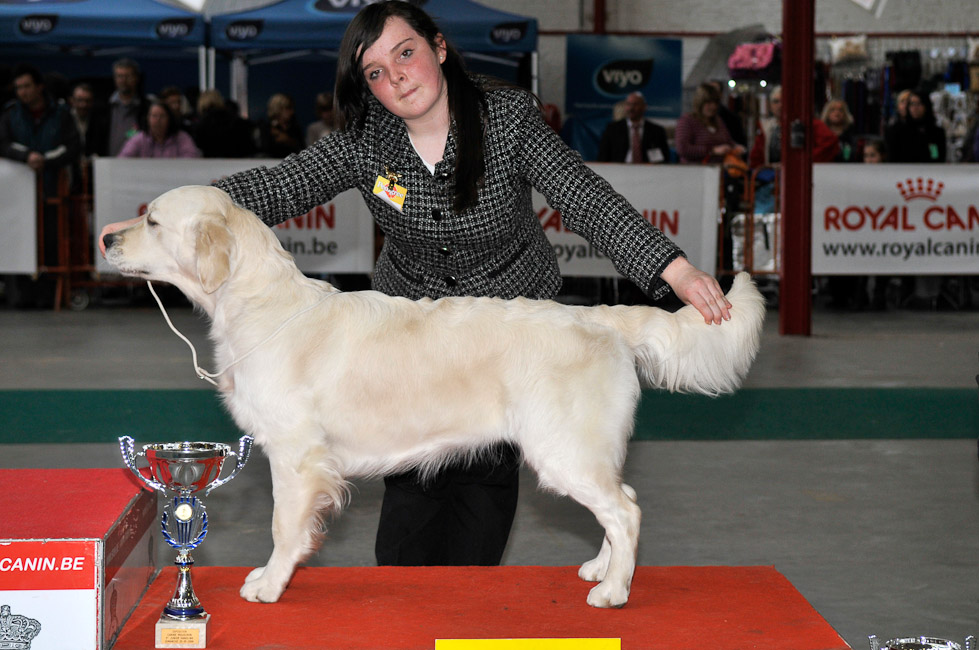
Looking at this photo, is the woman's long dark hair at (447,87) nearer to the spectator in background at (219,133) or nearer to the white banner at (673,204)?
the white banner at (673,204)

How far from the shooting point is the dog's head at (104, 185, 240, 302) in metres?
1.94

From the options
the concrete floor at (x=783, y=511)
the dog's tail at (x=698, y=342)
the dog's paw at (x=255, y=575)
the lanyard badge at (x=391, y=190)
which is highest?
the lanyard badge at (x=391, y=190)

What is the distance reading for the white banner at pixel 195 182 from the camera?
25.5 ft

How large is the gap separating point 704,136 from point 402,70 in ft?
22.9

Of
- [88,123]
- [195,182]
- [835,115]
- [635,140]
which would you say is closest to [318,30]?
[88,123]

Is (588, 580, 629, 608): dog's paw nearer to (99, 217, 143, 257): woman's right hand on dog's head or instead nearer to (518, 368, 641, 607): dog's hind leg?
(518, 368, 641, 607): dog's hind leg

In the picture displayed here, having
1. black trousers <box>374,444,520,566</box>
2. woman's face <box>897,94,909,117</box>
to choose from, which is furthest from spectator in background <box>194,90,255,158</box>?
black trousers <box>374,444,520,566</box>

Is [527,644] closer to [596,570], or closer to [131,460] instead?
[596,570]

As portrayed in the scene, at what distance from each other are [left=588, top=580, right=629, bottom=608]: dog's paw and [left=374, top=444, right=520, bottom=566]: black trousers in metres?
0.59

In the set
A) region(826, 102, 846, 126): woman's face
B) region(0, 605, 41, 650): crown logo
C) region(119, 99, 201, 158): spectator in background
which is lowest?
region(0, 605, 41, 650): crown logo

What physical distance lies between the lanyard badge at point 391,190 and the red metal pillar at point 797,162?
5.45 meters

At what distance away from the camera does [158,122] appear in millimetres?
8141

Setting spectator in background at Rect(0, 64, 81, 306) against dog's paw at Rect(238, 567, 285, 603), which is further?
spectator in background at Rect(0, 64, 81, 306)

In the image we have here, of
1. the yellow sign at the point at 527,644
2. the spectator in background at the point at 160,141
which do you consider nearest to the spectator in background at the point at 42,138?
the spectator in background at the point at 160,141
